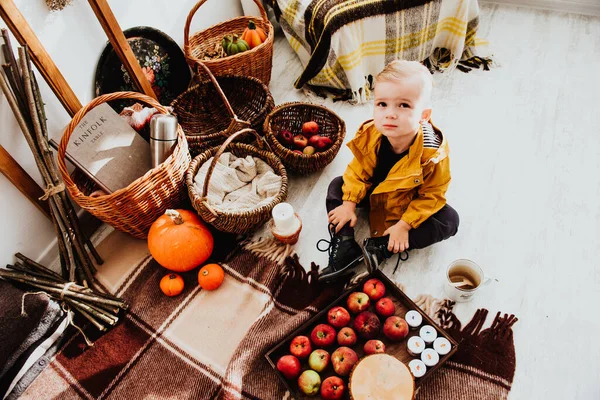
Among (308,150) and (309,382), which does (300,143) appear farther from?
(309,382)

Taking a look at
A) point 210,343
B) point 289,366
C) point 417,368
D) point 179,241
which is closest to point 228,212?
point 179,241

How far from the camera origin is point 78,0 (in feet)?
4.80

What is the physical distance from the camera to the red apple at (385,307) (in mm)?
1218

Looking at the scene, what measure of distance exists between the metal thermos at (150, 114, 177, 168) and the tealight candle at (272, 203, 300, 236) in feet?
1.42

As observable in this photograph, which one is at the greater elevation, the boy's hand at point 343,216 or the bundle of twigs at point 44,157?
the bundle of twigs at point 44,157

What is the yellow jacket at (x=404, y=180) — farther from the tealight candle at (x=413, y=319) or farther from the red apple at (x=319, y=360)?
the red apple at (x=319, y=360)

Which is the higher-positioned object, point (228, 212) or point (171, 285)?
point (228, 212)

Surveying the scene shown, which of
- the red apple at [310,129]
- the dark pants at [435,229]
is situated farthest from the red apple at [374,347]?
the red apple at [310,129]

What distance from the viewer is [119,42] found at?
1542 mm

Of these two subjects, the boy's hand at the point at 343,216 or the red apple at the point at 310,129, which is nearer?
the boy's hand at the point at 343,216

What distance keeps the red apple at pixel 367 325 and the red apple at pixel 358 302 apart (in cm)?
3

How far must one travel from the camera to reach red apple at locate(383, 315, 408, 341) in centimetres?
117

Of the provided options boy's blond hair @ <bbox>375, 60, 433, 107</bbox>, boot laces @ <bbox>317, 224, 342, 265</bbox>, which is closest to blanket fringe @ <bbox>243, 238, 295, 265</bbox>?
boot laces @ <bbox>317, 224, 342, 265</bbox>

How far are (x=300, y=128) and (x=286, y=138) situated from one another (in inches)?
7.3
